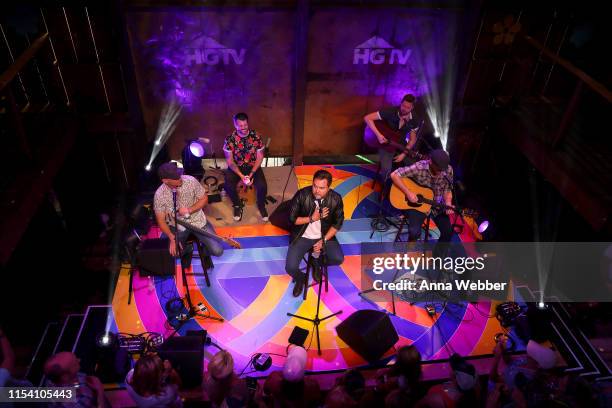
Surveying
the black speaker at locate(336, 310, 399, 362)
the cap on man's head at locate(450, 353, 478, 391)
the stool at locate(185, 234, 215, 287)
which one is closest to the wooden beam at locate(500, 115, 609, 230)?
the cap on man's head at locate(450, 353, 478, 391)

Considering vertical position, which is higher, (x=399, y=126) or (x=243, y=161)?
(x=399, y=126)

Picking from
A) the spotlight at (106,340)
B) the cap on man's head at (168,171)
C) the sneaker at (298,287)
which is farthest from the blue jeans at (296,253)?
the spotlight at (106,340)

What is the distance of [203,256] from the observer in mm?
5633

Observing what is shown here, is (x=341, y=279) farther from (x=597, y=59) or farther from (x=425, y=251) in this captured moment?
(x=597, y=59)

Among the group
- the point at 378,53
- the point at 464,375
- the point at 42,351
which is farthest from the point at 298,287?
the point at 378,53

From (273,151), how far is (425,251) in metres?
3.66

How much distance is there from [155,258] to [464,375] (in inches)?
150

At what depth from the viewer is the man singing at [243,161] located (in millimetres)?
6434

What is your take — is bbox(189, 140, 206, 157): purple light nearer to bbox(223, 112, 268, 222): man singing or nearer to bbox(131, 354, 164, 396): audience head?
bbox(223, 112, 268, 222): man singing

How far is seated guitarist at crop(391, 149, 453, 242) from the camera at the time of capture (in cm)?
529

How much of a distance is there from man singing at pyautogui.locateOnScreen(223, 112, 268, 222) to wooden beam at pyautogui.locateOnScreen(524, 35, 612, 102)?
4.34m

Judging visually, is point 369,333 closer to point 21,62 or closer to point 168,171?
point 168,171

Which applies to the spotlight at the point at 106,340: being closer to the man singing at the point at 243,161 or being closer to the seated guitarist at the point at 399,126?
the man singing at the point at 243,161

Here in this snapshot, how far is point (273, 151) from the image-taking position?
822 cm
